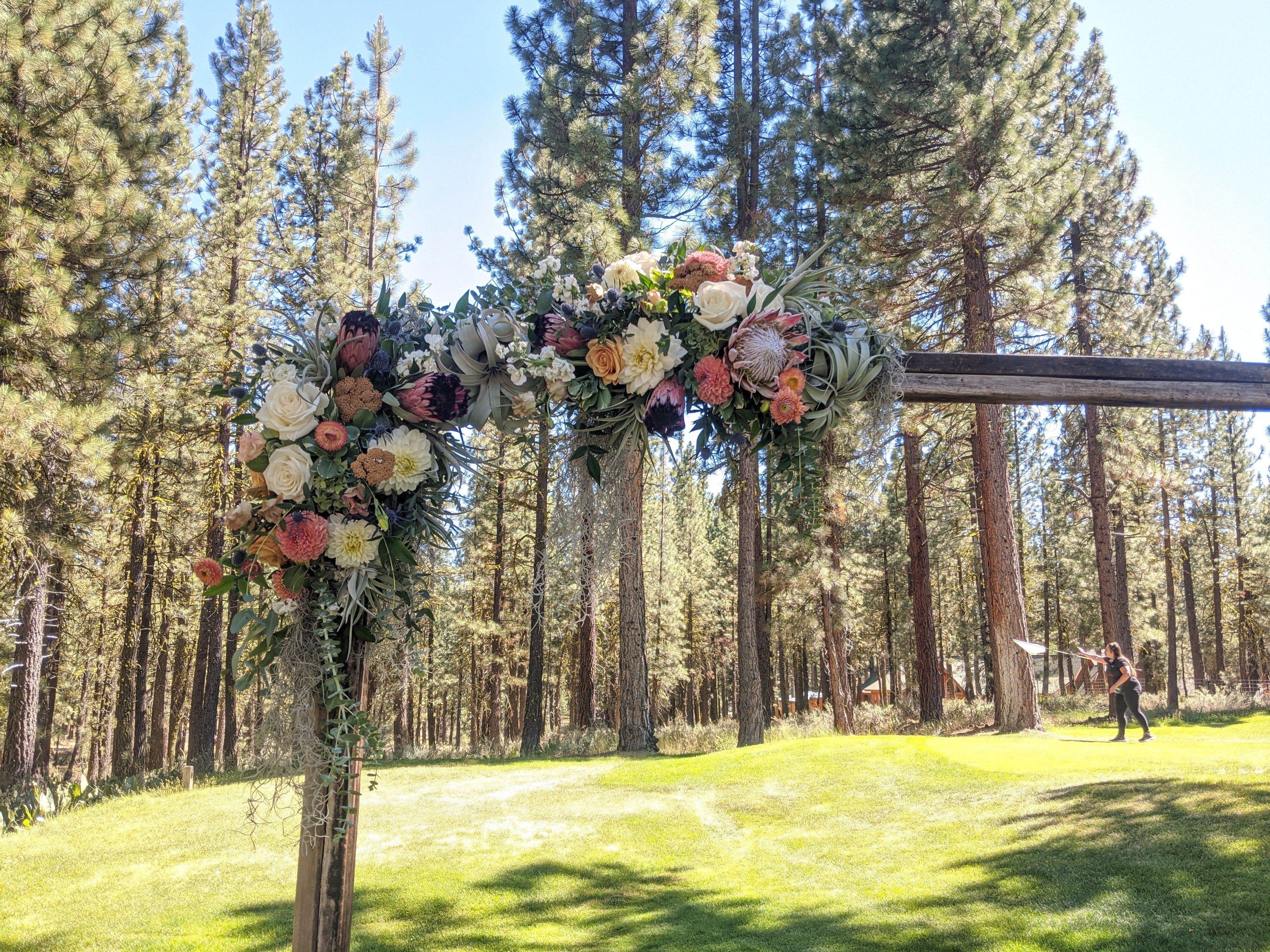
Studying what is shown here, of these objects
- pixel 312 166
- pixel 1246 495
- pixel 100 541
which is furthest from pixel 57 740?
pixel 1246 495

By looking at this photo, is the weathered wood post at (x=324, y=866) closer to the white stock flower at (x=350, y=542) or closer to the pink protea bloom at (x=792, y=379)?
the white stock flower at (x=350, y=542)

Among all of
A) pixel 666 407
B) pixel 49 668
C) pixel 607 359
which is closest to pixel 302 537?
pixel 607 359

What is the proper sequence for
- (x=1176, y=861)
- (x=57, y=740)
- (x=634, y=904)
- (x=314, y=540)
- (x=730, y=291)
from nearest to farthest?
(x=314, y=540)
(x=730, y=291)
(x=1176, y=861)
(x=634, y=904)
(x=57, y=740)

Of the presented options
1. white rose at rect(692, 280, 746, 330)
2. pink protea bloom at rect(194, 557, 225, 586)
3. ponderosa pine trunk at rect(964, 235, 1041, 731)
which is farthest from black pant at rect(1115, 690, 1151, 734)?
pink protea bloom at rect(194, 557, 225, 586)

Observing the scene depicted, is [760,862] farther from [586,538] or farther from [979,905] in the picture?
[586,538]

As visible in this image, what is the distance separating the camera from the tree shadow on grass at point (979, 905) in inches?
181

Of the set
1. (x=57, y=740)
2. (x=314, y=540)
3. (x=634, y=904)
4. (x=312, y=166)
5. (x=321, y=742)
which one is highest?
(x=312, y=166)

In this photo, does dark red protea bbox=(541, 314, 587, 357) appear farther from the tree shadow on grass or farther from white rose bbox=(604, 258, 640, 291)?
the tree shadow on grass

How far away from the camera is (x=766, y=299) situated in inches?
120

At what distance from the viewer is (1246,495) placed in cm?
2739

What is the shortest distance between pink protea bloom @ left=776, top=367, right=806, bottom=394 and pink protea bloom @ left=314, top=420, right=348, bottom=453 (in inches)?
62.2

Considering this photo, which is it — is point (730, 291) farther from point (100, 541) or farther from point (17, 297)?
point (100, 541)

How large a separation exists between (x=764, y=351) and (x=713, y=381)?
0.21 metres

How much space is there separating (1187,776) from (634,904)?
500 cm
